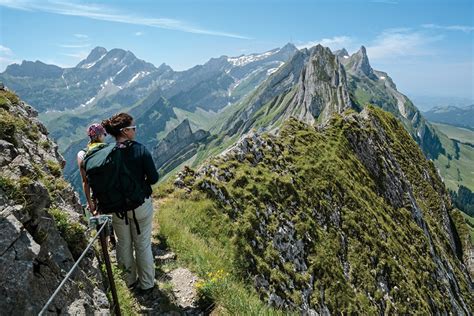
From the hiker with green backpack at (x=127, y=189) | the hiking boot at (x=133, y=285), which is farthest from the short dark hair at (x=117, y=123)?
the hiking boot at (x=133, y=285)

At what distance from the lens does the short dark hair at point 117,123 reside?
10.7 m

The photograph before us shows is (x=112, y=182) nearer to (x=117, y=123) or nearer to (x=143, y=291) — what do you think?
(x=117, y=123)

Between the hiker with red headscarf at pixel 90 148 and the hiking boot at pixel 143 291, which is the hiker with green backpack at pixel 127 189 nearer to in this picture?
the hiking boot at pixel 143 291

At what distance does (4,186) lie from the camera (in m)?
7.48

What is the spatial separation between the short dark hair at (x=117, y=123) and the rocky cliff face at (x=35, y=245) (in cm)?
204

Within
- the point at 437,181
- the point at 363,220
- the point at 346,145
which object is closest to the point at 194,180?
the point at 363,220

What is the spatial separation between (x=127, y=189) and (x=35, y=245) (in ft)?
10.7

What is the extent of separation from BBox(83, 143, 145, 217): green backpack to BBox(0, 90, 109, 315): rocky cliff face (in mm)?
889

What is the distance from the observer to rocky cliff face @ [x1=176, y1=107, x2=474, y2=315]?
20172mm

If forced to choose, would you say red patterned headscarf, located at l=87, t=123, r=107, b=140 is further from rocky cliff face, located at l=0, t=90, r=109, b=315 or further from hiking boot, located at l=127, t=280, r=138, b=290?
hiking boot, located at l=127, t=280, r=138, b=290

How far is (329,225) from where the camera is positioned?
26266mm

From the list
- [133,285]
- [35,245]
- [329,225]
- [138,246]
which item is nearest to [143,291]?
[133,285]

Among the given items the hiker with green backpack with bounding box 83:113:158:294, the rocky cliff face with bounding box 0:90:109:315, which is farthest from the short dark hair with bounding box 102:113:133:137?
the rocky cliff face with bounding box 0:90:109:315

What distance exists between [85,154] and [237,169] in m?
14.8
